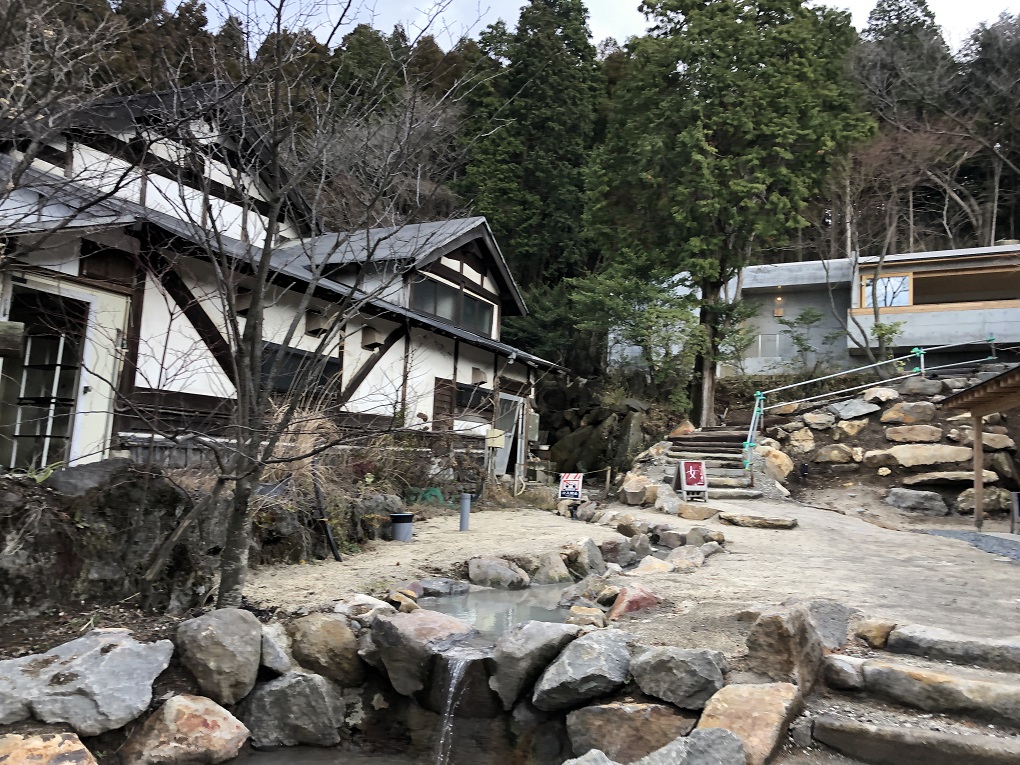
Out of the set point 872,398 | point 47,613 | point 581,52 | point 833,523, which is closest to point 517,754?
point 47,613

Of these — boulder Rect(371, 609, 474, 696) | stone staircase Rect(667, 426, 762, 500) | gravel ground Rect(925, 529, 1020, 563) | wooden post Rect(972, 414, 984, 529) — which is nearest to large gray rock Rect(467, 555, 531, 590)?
boulder Rect(371, 609, 474, 696)

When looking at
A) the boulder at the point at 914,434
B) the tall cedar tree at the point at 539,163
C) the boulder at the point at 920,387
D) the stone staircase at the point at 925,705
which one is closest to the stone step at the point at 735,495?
the boulder at the point at 914,434

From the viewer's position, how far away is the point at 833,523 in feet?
32.7

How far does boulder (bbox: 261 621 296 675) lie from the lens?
4.24 meters

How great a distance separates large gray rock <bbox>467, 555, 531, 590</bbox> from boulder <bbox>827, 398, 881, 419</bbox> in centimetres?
1048

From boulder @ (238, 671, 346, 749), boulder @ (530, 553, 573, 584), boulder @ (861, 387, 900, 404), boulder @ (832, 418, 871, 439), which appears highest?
boulder @ (861, 387, 900, 404)

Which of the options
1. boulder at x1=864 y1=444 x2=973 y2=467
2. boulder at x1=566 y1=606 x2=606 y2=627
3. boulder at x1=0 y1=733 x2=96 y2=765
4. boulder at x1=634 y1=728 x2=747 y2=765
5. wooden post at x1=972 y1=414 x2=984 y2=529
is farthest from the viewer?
boulder at x1=864 y1=444 x2=973 y2=467

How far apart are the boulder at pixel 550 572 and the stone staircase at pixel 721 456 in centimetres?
547

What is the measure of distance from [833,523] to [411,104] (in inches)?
339

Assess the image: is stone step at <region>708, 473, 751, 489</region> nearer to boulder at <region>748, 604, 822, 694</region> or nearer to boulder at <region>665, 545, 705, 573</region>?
boulder at <region>665, 545, 705, 573</region>

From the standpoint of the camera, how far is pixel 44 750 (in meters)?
3.31

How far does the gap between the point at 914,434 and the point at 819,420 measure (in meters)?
1.82

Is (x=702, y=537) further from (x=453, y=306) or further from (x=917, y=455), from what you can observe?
(x=453, y=306)

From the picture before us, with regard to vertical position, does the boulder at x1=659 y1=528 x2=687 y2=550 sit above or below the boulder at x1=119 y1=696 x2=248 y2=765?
above
